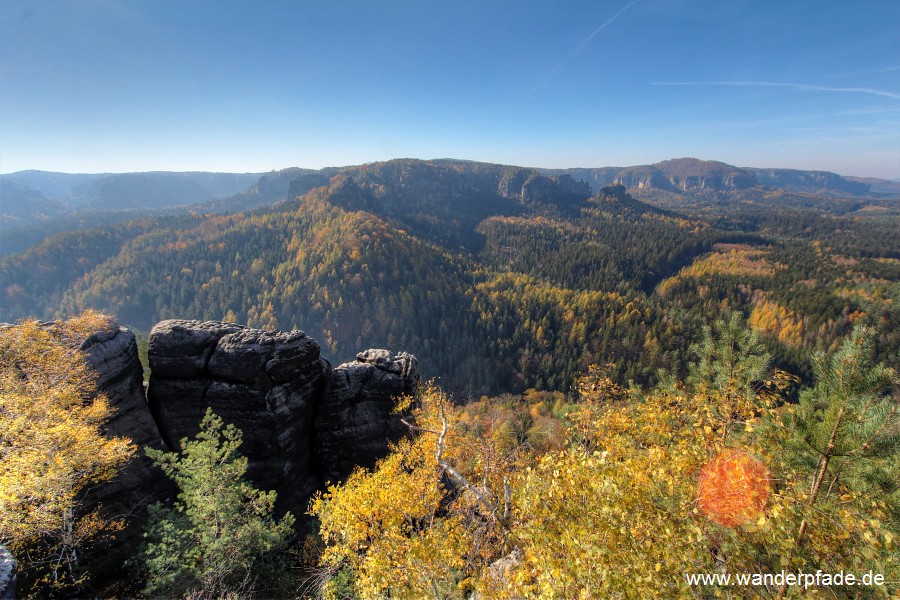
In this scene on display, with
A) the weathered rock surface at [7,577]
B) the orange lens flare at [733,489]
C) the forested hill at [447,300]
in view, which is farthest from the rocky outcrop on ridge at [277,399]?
the forested hill at [447,300]

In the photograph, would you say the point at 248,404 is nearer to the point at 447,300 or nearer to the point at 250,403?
the point at 250,403

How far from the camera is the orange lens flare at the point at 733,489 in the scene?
26.1 ft

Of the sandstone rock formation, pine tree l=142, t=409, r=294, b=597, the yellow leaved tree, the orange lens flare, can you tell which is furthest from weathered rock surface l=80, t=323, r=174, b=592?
the orange lens flare

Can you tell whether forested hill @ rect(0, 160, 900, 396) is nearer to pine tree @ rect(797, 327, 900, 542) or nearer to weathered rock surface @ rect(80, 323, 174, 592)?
weathered rock surface @ rect(80, 323, 174, 592)

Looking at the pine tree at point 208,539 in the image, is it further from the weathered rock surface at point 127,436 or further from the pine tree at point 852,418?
the pine tree at point 852,418

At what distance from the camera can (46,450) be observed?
1464 centimetres

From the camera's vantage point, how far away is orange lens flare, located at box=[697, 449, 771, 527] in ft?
26.1

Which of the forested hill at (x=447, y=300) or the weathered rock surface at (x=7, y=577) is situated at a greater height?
the weathered rock surface at (x=7, y=577)

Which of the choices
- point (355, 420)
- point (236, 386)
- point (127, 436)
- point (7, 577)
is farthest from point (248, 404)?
point (7, 577)

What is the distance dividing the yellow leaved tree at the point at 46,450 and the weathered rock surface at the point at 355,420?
12.5 metres

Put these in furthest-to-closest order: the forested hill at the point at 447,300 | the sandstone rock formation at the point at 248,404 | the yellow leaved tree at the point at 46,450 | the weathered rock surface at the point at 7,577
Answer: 1. the forested hill at the point at 447,300
2. the sandstone rock formation at the point at 248,404
3. the yellow leaved tree at the point at 46,450
4. the weathered rock surface at the point at 7,577

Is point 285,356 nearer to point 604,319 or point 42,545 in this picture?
point 42,545

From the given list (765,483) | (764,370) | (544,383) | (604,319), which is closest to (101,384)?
(765,483)

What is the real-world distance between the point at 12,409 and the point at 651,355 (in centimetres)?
12595
